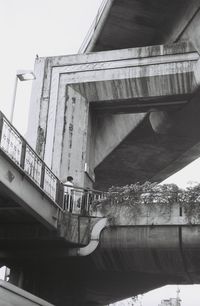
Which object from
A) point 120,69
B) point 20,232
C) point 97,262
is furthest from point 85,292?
point 120,69

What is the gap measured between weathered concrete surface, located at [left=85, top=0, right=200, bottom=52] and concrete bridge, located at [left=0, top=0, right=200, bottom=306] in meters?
0.05

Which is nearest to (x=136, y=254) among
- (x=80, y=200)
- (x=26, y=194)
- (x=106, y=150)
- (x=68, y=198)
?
(x=80, y=200)

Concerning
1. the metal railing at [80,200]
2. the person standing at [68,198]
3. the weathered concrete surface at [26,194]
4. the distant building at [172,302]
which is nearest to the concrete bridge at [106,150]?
the weathered concrete surface at [26,194]

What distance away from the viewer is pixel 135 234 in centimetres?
1888

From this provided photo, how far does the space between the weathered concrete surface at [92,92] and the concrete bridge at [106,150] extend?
0.16ft

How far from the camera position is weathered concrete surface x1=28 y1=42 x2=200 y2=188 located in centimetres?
2456

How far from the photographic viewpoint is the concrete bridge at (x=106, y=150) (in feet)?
60.9

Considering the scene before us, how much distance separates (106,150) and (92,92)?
10.6 m

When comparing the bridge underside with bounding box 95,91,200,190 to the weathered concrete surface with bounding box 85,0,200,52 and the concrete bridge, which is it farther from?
the weathered concrete surface with bounding box 85,0,200,52

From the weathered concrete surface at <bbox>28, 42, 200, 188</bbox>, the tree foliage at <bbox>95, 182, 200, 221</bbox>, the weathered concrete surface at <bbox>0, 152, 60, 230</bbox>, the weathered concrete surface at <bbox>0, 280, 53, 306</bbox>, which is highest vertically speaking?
the weathered concrete surface at <bbox>28, 42, 200, 188</bbox>

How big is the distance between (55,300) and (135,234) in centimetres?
519

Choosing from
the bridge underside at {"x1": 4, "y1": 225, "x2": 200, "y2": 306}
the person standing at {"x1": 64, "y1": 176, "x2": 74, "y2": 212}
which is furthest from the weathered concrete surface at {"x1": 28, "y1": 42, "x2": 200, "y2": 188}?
the bridge underside at {"x1": 4, "y1": 225, "x2": 200, "y2": 306}

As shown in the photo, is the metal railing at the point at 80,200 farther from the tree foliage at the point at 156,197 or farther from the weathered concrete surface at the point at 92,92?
the weathered concrete surface at the point at 92,92

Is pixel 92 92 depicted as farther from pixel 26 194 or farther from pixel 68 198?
pixel 26 194
